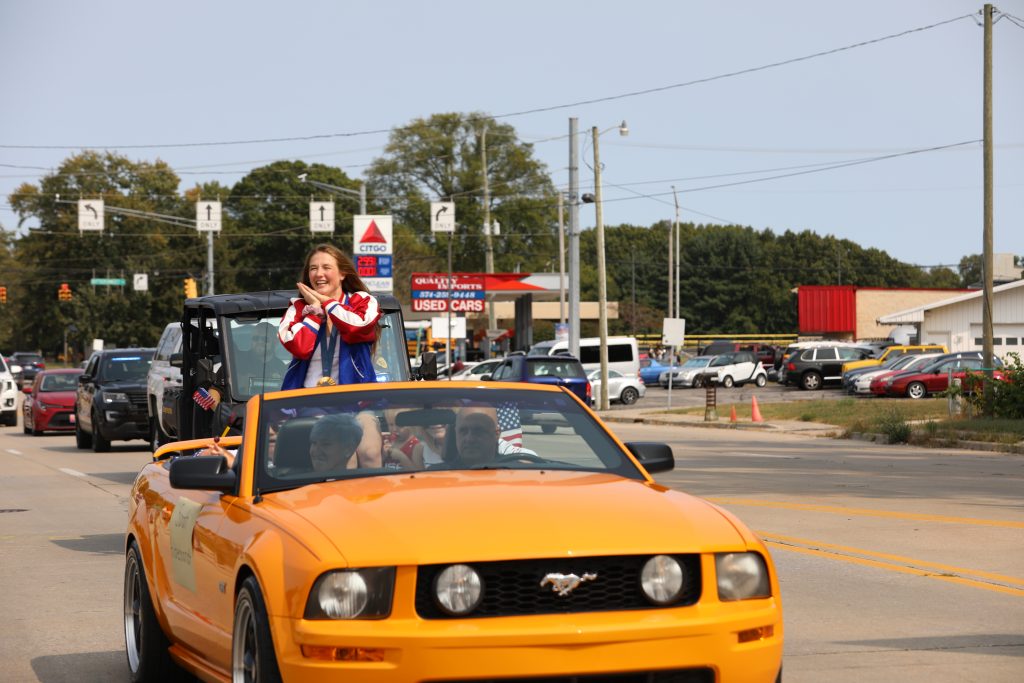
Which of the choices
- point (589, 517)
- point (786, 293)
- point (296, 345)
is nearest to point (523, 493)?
point (589, 517)

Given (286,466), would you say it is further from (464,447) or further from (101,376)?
(101,376)

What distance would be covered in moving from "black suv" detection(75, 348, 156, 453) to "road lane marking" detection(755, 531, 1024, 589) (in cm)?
1492

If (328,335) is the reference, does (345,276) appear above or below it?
above

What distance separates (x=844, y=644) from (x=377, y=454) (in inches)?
118

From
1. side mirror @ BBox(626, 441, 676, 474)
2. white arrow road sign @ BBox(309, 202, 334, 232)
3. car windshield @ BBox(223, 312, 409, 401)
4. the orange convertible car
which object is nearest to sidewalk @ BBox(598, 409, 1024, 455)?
white arrow road sign @ BBox(309, 202, 334, 232)

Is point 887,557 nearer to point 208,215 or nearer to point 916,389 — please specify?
point 916,389

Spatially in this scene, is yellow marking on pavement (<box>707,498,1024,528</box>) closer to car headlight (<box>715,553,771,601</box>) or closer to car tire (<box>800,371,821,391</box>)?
car headlight (<box>715,553,771,601</box>)

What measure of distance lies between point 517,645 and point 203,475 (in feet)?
5.73

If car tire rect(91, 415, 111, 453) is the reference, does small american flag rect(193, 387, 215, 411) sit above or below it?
above

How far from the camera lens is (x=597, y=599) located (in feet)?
16.0

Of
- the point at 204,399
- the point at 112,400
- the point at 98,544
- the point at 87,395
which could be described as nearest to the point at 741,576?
the point at 98,544

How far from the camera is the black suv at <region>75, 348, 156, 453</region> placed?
84.7 ft

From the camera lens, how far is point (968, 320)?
68.3 meters

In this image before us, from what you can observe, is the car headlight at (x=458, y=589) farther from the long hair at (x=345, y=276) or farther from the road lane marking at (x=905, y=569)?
the road lane marking at (x=905, y=569)
